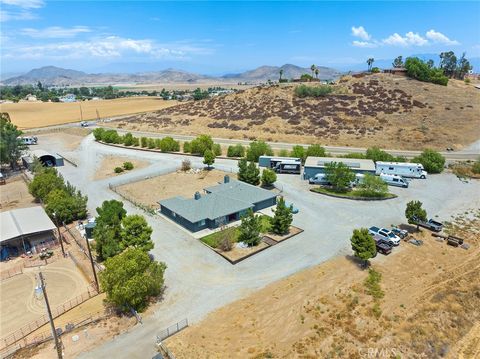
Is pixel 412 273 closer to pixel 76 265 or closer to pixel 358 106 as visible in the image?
pixel 76 265

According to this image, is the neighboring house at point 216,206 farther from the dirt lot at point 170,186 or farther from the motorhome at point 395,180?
the motorhome at point 395,180

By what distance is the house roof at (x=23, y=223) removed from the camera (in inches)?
1518

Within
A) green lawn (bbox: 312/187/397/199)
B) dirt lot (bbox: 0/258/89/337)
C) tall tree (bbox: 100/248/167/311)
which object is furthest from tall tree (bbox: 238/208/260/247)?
green lawn (bbox: 312/187/397/199)

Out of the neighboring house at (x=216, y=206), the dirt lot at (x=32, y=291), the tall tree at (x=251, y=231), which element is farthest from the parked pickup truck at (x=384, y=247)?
the dirt lot at (x=32, y=291)

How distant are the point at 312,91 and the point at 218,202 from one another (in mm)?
84940

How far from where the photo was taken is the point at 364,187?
51.1 m

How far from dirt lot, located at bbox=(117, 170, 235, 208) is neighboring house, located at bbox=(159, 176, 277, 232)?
6.45 metres

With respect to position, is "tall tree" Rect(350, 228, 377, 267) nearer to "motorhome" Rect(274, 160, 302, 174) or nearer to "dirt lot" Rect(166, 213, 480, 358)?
"dirt lot" Rect(166, 213, 480, 358)

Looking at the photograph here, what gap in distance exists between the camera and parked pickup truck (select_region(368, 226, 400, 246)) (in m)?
37.6

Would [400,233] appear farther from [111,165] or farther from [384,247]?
[111,165]

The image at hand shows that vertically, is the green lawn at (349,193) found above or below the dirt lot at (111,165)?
above

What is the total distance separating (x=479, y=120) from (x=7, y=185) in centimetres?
11750

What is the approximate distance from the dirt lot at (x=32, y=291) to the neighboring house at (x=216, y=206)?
13.9 m

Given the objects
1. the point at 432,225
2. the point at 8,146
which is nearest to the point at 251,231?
the point at 432,225
